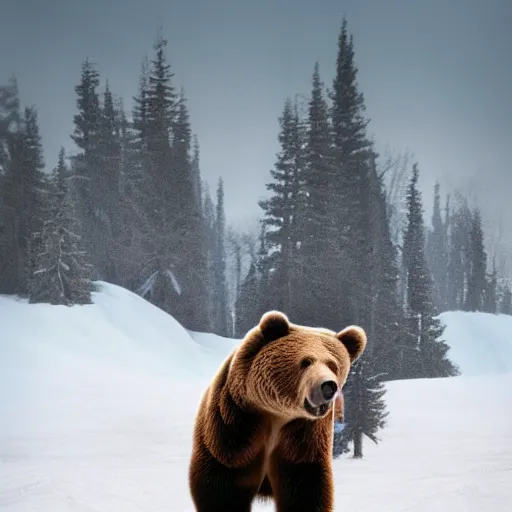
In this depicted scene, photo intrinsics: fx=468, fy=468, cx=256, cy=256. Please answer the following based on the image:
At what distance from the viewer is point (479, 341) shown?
16.9 feet

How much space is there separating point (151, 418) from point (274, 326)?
107 inches

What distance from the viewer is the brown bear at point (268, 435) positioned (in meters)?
0.97

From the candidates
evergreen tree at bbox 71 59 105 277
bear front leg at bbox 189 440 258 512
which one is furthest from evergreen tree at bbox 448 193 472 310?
bear front leg at bbox 189 440 258 512

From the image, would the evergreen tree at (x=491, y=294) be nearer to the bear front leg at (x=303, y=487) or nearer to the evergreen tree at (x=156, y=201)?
the evergreen tree at (x=156, y=201)

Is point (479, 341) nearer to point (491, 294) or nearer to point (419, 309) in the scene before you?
point (491, 294)

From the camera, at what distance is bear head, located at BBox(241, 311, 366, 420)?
83 cm

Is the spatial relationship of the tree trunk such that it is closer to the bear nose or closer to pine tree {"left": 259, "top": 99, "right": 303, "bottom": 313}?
pine tree {"left": 259, "top": 99, "right": 303, "bottom": 313}

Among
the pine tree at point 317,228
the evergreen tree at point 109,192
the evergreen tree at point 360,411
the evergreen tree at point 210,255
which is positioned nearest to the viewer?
the evergreen tree at point 360,411

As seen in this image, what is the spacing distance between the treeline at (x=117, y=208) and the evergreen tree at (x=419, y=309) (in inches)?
80.9

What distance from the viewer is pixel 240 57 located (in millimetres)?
4059

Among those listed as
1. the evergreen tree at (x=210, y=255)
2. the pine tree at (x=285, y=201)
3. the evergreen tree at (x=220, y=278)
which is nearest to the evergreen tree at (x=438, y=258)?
the pine tree at (x=285, y=201)

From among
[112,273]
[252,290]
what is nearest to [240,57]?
[252,290]

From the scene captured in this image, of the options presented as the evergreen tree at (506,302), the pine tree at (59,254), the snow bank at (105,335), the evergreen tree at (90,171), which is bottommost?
the snow bank at (105,335)

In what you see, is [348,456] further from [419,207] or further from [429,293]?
[419,207]
